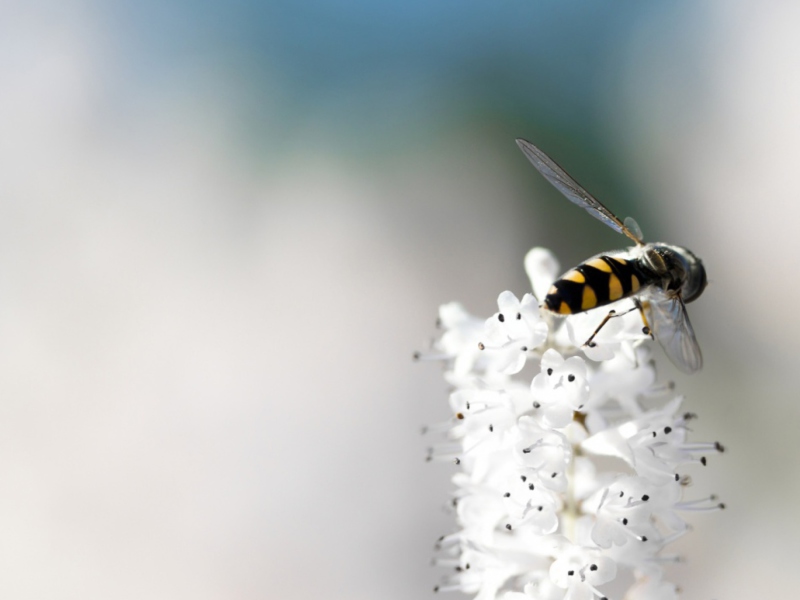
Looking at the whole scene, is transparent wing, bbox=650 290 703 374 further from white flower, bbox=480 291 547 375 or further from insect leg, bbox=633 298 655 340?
white flower, bbox=480 291 547 375

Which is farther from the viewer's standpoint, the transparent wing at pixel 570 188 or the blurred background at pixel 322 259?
the blurred background at pixel 322 259

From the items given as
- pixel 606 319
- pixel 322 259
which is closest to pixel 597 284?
pixel 606 319

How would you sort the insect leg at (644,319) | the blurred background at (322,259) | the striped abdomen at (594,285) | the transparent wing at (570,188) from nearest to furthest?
the striped abdomen at (594,285) < the insect leg at (644,319) < the transparent wing at (570,188) < the blurred background at (322,259)

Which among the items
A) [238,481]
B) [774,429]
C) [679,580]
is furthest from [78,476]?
[774,429]

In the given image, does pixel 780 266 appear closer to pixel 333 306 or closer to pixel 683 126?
pixel 683 126

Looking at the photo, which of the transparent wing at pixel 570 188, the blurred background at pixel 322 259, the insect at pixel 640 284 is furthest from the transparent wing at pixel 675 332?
the blurred background at pixel 322 259

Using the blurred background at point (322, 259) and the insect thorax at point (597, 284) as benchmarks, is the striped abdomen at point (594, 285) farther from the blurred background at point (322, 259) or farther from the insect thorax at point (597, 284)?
the blurred background at point (322, 259)

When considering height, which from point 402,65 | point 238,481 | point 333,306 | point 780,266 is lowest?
point 238,481
